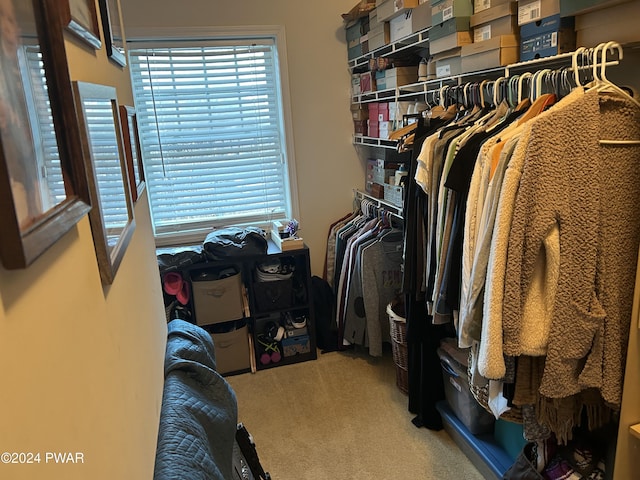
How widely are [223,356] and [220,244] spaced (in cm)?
71

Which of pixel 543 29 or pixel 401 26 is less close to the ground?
pixel 401 26

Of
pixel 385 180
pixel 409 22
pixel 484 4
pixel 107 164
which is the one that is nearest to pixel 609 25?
pixel 484 4

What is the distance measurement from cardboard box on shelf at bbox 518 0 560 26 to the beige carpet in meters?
1.85

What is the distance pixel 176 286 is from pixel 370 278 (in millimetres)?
1161

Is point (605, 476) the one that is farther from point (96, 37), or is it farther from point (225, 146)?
point (225, 146)

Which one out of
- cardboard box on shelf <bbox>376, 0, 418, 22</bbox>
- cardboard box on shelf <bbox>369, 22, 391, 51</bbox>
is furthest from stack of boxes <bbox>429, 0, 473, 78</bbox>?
cardboard box on shelf <bbox>369, 22, 391, 51</bbox>

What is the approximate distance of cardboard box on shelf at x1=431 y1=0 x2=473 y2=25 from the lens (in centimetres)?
198

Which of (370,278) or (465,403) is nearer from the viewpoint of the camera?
(465,403)

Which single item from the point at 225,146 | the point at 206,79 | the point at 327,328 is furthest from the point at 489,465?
the point at 206,79

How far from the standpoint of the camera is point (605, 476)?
159cm

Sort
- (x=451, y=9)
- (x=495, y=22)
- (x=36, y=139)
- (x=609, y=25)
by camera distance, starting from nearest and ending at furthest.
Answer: (x=36, y=139), (x=609, y=25), (x=495, y=22), (x=451, y=9)

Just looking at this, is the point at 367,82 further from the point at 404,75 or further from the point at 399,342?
the point at 399,342

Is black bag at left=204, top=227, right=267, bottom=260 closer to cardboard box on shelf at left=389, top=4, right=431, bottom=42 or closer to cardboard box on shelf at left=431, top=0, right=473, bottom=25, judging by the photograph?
cardboard box on shelf at left=389, top=4, right=431, bottom=42

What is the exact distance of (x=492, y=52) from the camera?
1832mm
